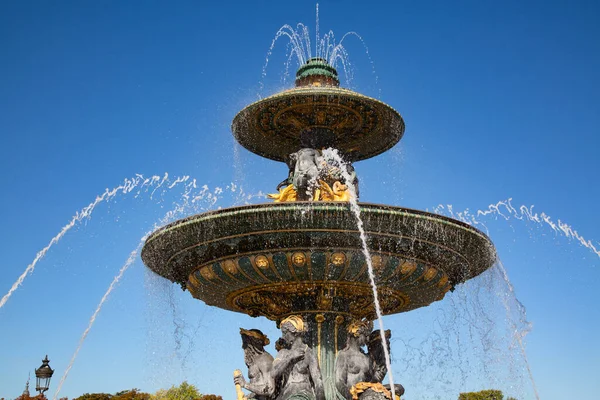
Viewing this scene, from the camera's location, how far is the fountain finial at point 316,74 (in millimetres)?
11742

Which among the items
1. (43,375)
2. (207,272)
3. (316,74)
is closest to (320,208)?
(207,272)

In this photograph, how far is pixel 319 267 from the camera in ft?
28.3

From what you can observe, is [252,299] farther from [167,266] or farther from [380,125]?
[380,125]

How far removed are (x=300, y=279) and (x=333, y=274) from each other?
1.46 ft

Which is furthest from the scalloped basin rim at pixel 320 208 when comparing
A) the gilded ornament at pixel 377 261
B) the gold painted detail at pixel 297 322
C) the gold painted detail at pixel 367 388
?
the gold painted detail at pixel 367 388

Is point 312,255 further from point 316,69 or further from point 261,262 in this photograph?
point 316,69

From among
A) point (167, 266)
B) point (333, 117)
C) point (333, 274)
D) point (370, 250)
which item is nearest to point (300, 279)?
point (333, 274)

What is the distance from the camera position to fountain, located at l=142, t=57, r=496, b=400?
8242 millimetres

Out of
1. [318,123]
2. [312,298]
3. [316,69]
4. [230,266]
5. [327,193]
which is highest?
[316,69]

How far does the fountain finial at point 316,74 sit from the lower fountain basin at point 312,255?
4035 mm

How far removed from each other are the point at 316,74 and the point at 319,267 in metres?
4.34

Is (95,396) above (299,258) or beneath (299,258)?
above

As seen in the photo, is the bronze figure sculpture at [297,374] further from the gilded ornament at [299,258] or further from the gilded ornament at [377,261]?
the gilded ornament at [377,261]

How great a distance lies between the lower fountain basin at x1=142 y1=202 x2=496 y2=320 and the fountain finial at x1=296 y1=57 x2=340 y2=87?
13.2 feet
